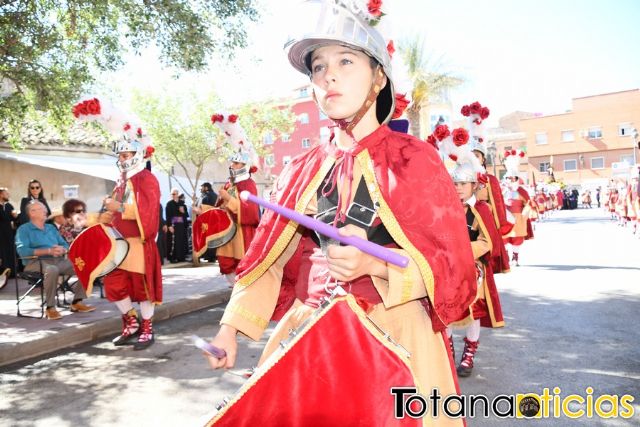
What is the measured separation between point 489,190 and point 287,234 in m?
5.16

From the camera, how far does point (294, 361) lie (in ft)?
4.97

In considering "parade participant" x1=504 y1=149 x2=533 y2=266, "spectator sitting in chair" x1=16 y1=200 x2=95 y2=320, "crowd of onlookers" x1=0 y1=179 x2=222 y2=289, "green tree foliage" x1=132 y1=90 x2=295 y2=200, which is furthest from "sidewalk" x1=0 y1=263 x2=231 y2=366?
"green tree foliage" x1=132 y1=90 x2=295 y2=200

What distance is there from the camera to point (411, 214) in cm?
178

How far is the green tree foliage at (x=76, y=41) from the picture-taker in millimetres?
9875

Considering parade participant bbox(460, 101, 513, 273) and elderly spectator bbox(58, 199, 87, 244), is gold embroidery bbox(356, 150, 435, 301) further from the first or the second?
elderly spectator bbox(58, 199, 87, 244)

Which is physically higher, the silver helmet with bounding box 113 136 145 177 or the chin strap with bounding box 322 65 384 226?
the silver helmet with bounding box 113 136 145 177

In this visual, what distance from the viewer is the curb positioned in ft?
20.2

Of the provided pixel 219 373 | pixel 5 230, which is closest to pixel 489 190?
pixel 219 373

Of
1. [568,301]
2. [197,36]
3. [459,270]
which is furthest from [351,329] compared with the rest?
[197,36]

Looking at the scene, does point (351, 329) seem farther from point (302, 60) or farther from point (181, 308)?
point (181, 308)

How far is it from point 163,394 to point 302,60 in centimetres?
363

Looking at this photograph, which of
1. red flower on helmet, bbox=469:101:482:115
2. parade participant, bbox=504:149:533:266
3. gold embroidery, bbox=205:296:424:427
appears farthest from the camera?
parade participant, bbox=504:149:533:266

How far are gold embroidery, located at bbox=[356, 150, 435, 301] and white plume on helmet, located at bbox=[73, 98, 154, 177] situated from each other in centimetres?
501

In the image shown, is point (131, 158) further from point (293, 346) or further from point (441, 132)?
point (293, 346)
